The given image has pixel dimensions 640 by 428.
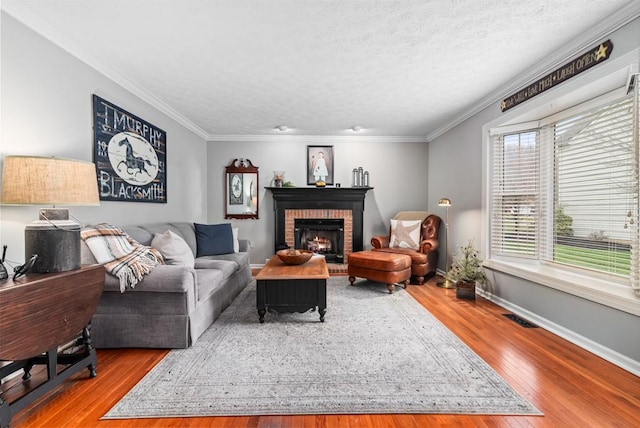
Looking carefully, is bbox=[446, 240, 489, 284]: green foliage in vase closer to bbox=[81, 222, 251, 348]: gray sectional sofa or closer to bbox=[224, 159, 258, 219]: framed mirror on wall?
bbox=[81, 222, 251, 348]: gray sectional sofa

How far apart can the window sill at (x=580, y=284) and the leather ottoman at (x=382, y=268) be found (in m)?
1.10

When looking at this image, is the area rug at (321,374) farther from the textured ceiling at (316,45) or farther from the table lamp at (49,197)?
the textured ceiling at (316,45)

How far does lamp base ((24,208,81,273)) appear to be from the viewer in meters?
1.58

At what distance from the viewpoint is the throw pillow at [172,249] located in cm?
267

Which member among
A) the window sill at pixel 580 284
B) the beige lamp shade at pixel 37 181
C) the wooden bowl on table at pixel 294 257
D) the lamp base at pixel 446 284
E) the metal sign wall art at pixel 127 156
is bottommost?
the lamp base at pixel 446 284

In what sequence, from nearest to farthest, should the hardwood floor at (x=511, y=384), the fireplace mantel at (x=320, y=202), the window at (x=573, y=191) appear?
the hardwood floor at (x=511, y=384), the window at (x=573, y=191), the fireplace mantel at (x=320, y=202)

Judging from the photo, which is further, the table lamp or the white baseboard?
the white baseboard

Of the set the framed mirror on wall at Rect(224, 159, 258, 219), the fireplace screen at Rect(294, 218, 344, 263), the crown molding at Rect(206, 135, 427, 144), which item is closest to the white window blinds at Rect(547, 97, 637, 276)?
the crown molding at Rect(206, 135, 427, 144)

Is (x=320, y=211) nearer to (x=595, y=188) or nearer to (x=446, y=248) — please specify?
(x=446, y=248)

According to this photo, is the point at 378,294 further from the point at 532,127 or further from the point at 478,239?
the point at 532,127

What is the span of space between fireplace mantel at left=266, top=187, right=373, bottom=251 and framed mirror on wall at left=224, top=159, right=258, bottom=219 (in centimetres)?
36

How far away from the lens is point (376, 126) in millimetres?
4539

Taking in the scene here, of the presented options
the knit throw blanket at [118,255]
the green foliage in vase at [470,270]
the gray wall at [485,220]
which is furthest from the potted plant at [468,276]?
the knit throw blanket at [118,255]

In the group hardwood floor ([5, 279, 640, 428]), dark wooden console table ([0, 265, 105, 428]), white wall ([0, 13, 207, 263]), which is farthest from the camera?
white wall ([0, 13, 207, 263])
